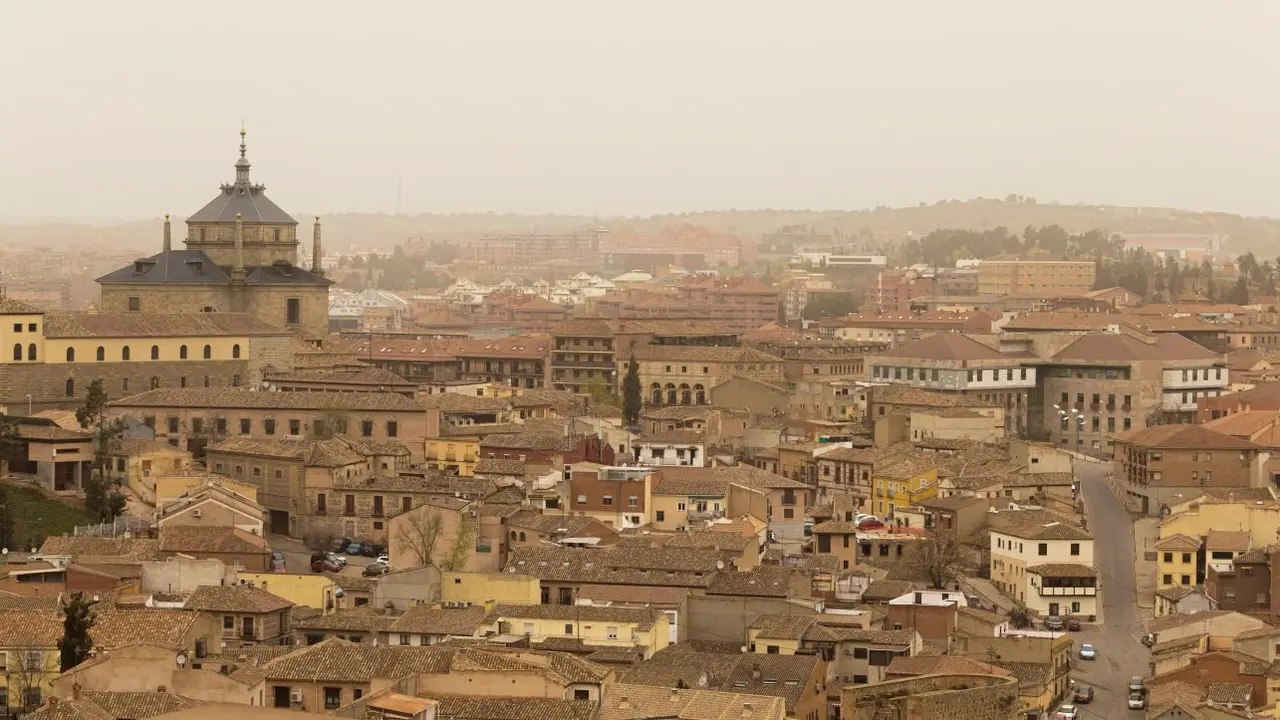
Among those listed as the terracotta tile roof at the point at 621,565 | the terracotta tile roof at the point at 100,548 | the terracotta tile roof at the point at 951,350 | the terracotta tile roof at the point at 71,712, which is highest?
the terracotta tile roof at the point at 951,350

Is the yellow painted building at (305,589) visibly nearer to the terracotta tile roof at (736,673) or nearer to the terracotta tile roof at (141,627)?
the terracotta tile roof at (141,627)

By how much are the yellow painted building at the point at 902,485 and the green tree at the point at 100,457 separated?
1427 cm

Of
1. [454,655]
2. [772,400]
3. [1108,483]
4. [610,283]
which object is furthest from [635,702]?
[610,283]

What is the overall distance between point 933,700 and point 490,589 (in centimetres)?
1555

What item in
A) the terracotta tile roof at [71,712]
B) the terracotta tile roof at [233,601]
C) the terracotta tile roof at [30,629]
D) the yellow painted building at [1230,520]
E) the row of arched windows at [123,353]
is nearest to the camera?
the terracotta tile roof at [71,712]

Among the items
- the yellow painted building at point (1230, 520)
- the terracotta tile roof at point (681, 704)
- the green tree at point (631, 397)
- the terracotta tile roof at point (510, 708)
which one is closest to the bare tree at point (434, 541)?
the terracotta tile roof at point (681, 704)

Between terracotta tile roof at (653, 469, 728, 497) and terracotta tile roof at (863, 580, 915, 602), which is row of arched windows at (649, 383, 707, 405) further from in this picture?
terracotta tile roof at (863, 580, 915, 602)

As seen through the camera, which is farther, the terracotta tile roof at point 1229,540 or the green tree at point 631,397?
the green tree at point 631,397

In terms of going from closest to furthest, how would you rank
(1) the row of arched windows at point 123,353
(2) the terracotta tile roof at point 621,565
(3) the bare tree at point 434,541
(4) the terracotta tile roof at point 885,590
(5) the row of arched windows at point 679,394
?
(2) the terracotta tile roof at point 621,565 < (4) the terracotta tile roof at point 885,590 < (3) the bare tree at point 434,541 < (1) the row of arched windows at point 123,353 < (5) the row of arched windows at point 679,394

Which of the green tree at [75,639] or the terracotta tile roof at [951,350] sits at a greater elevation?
the terracotta tile roof at [951,350]

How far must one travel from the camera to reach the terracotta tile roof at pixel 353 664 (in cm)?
3122

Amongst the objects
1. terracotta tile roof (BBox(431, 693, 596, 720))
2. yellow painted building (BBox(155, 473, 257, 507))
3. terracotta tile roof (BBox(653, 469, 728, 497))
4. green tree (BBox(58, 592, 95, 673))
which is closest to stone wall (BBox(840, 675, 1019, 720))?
terracotta tile roof (BBox(431, 693, 596, 720))

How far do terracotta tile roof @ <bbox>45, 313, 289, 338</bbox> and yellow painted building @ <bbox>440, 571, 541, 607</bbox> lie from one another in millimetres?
19564

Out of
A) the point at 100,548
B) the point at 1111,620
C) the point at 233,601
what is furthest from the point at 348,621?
the point at 1111,620
